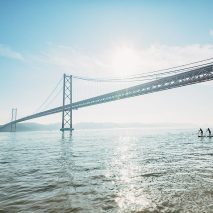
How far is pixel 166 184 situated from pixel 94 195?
2.63 m

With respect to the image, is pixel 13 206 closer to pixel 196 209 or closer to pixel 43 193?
pixel 43 193

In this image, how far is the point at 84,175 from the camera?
31.9 ft

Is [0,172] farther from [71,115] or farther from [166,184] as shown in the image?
[71,115]

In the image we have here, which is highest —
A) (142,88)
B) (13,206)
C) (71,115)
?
(142,88)

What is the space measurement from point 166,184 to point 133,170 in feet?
9.51

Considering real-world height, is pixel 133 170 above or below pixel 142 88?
below

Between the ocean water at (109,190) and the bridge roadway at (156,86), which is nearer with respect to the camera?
the ocean water at (109,190)

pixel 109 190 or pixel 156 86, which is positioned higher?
pixel 156 86

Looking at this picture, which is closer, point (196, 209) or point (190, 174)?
point (196, 209)

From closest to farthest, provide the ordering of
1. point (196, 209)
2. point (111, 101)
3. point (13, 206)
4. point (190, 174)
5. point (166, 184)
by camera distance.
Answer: point (196, 209) → point (13, 206) → point (166, 184) → point (190, 174) → point (111, 101)

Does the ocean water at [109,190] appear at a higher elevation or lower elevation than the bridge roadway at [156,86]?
lower

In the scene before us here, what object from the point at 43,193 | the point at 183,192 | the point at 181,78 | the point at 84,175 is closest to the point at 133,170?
the point at 84,175

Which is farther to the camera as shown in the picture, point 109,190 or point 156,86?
point 156,86

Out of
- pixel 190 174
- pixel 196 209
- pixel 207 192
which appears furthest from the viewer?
pixel 190 174
